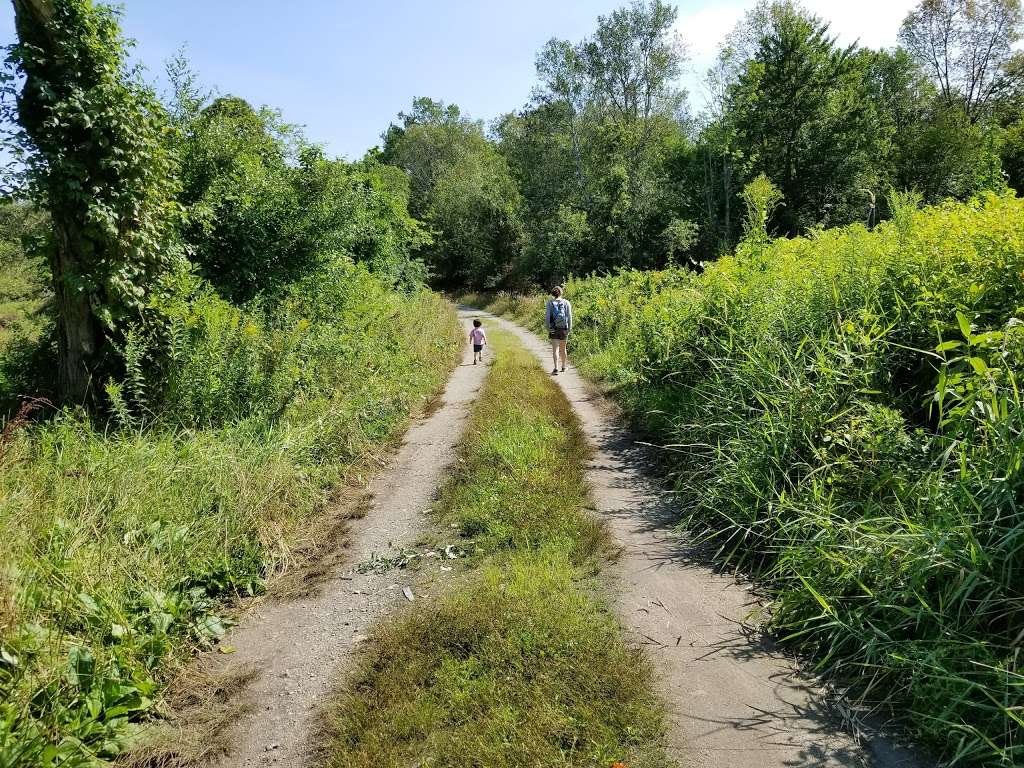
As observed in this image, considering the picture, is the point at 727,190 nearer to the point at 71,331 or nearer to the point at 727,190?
the point at 727,190

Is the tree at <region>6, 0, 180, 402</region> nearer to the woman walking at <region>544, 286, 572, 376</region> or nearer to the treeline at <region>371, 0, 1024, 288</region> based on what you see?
the woman walking at <region>544, 286, 572, 376</region>

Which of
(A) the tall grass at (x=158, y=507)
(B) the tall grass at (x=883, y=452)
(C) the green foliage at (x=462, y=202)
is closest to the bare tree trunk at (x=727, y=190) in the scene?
(C) the green foliage at (x=462, y=202)

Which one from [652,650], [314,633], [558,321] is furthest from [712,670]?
[558,321]

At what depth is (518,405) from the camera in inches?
389

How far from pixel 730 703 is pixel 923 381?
3.50 m

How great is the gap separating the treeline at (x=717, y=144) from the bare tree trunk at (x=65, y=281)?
25062 mm

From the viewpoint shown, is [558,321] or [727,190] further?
[727,190]

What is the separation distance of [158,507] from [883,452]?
6128mm

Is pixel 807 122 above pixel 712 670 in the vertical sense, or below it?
above

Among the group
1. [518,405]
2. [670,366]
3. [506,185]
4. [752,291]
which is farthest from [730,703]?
[506,185]

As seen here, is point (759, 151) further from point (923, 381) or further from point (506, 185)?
point (923, 381)

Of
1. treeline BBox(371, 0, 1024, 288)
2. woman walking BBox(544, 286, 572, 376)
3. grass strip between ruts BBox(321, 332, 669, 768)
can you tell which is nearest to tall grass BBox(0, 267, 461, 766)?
grass strip between ruts BBox(321, 332, 669, 768)

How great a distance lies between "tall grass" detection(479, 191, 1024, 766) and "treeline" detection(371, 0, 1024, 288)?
23.3 meters

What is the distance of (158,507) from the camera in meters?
5.19
